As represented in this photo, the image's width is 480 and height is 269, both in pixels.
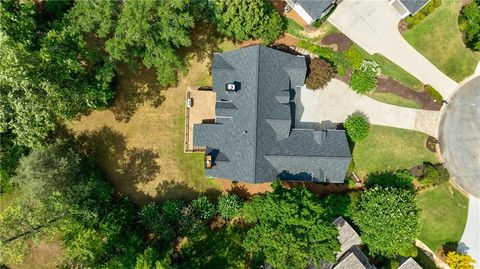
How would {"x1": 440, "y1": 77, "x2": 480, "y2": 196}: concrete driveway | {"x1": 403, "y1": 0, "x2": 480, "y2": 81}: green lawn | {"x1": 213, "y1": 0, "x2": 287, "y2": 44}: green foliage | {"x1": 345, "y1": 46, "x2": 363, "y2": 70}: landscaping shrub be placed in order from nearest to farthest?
{"x1": 213, "y1": 0, "x2": 287, "y2": 44}: green foliage < {"x1": 440, "y1": 77, "x2": 480, "y2": 196}: concrete driveway < {"x1": 345, "y1": 46, "x2": 363, "y2": 70}: landscaping shrub < {"x1": 403, "y1": 0, "x2": 480, "y2": 81}: green lawn

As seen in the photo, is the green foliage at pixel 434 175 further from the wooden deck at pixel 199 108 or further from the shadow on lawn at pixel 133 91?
the shadow on lawn at pixel 133 91

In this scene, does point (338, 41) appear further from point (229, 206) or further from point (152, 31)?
point (229, 206)

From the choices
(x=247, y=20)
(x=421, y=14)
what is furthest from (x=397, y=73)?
(x=247, y=20)

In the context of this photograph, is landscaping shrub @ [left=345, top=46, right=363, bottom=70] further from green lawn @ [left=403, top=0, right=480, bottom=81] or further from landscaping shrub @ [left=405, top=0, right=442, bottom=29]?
landscaping shrub @ [left=405, top=0, right=442, bottom=29]

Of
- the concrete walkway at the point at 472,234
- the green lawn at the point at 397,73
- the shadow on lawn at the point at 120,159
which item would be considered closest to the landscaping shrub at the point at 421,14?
the green lawn at the point at 397,73

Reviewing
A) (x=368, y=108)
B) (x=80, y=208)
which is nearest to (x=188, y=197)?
→ (x=80, y=208)

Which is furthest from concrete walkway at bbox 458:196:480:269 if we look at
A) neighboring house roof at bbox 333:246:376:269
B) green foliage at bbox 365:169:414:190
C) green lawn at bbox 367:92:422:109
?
neighboring house roof at bbox 333:246:376:269
